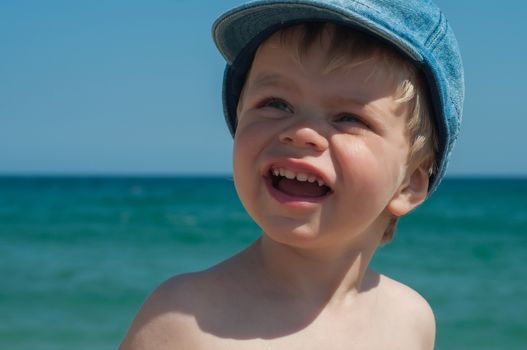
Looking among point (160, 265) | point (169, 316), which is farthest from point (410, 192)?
point (160, 265)

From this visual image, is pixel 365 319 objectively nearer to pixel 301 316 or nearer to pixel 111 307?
pixel 301 316

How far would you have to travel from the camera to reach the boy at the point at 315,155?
1909 mm

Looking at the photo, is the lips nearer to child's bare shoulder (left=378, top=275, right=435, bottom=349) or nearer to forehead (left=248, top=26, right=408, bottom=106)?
forehead (left=248, top=26, right=408, bottom=106)

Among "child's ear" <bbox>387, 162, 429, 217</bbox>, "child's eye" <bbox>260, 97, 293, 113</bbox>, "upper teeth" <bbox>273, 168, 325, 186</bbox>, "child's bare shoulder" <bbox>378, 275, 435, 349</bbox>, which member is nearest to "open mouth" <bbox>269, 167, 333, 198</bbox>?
"upper teeth" <bbox>273, 168, 325, 186</bbox>

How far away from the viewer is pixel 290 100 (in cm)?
193

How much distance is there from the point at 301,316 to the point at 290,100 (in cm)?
49

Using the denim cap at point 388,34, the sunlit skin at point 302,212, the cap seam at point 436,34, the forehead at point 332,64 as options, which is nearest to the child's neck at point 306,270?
the sunlit skin at point 302,212

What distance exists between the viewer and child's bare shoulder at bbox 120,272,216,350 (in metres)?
1.98

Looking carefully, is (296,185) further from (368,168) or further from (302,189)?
(368,168)

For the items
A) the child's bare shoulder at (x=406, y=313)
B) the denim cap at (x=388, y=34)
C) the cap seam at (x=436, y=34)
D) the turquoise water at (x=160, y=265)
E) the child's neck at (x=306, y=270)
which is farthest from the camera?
the turquoise water at (x=160, y=265)

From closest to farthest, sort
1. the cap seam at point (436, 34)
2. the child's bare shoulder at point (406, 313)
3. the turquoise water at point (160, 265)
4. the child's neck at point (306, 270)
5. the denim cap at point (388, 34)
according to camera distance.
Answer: the denim cap at point (388, 34) < the cap seam at point (436, 34) < the child's neck at point (306, 270) < the child's bare shoulder at point (406, 313) < the turquoise water at point (160, 265)

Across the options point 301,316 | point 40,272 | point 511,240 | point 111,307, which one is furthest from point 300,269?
point 511,240

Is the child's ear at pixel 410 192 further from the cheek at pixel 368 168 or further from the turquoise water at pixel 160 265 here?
the turquoise water at pixel 160 265

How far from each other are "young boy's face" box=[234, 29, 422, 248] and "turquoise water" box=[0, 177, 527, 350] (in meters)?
5.42
